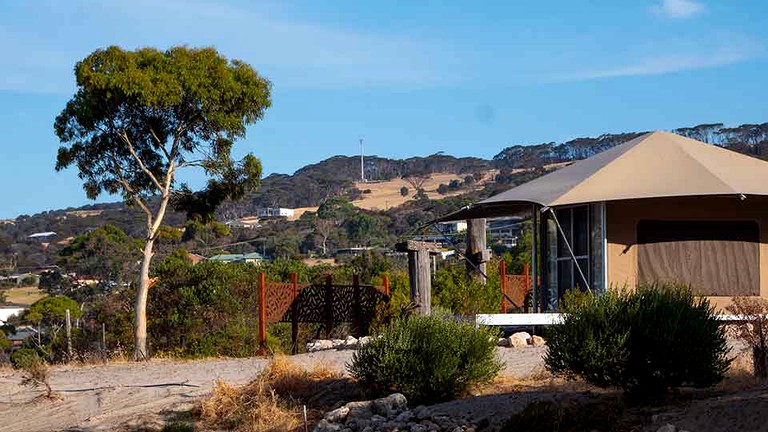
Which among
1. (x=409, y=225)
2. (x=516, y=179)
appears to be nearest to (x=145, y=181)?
(x=409, y=225)

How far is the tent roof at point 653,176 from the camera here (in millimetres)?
18500

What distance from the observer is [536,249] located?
22.4 m

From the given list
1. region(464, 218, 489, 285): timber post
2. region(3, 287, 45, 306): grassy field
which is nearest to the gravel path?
region(464, 218, 489, 285): timber post

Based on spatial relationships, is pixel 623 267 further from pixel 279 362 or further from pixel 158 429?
pixel 158 429

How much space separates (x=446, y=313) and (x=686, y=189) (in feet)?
21.8

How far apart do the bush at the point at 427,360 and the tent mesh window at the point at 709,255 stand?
297 inches

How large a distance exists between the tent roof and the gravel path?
3.35 m

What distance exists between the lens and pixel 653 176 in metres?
19.3

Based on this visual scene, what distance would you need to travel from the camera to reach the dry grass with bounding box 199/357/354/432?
12898 millimetres

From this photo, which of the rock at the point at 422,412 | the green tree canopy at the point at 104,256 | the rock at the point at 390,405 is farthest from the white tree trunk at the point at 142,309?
the green tree canopy at the point at 104,256

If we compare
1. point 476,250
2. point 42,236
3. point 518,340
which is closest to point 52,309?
point 476,250

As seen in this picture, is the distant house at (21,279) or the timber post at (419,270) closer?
the timber post at (419,270)

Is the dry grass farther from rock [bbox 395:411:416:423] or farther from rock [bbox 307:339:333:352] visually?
rock [bbox 307:339:333:352]

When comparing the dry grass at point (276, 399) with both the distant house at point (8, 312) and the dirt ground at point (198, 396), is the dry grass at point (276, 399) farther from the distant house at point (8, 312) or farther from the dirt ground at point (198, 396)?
the distant house at point (8, 312)
